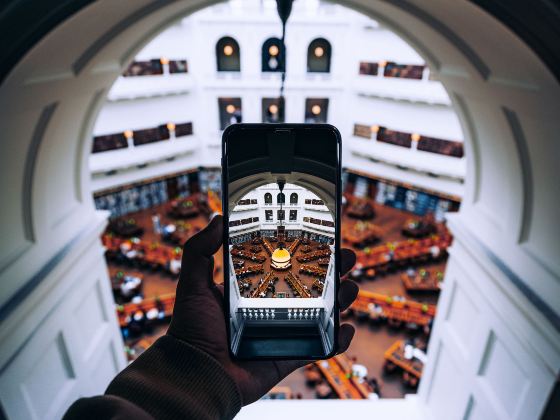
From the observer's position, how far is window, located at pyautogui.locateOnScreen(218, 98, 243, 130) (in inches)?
569

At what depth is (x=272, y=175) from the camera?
196 centimetres

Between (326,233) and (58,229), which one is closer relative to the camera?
(326,233)

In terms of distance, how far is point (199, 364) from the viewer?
6.91 ft

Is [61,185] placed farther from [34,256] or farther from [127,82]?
[127,82]

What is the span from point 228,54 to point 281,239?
1342cm

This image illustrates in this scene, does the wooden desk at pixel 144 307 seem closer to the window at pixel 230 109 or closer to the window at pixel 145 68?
the window at pixel 230 109

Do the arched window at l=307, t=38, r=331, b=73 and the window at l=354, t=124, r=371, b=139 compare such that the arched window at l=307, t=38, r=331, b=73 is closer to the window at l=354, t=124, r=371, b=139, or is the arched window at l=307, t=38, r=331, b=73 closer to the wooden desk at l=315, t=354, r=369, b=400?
the window at l=354, t=124, r=371, b=139

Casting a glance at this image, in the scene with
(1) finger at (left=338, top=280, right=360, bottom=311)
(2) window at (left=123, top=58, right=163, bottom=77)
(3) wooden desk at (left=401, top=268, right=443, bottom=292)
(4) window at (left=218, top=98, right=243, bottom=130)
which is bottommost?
(3) wooden desk at (left=401, top=268, right=443, bottom=292)

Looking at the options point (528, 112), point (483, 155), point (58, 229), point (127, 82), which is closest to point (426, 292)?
point (483, 155)

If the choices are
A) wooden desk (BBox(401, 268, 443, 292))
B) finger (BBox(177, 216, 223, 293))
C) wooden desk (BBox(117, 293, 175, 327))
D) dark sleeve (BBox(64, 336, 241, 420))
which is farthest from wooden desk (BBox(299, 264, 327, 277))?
wooden desk (BBox(401, 268, 443, 292))

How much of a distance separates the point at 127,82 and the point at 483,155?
500 inches

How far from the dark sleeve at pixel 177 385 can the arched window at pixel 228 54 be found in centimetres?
1344

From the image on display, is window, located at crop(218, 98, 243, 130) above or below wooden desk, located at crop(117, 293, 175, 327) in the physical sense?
above

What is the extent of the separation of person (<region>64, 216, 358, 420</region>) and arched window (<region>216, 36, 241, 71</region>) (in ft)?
43.4
